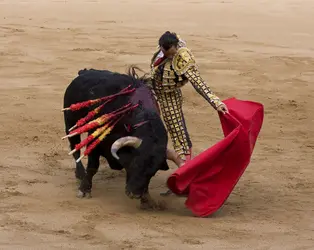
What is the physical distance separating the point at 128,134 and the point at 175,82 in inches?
19.5

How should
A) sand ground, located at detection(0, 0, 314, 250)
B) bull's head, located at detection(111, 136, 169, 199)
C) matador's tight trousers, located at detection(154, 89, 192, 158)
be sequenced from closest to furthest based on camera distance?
sand ground, located at detection(0, 0, 314, 250) < bull's head, located at detection(111, 136, 169, 199) < matador's tight trousers, located at detection(154, 89, 192, 158)

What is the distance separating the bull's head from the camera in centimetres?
528

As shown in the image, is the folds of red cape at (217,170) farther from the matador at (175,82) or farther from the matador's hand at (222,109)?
the matador at (175,82)

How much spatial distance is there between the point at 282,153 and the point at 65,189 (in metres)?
2.13

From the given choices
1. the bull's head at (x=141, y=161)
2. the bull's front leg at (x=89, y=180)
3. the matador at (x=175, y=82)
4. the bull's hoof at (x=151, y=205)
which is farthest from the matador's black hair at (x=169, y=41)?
the bull's hoof at (x=151, y=205)

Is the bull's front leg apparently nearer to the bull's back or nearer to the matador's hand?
the bull's back

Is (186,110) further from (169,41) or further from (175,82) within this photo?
(169,41)

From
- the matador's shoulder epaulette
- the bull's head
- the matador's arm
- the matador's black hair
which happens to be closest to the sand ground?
the bull's head

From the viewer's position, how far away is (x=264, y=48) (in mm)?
11594

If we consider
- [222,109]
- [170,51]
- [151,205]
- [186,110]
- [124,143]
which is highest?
[170,51]

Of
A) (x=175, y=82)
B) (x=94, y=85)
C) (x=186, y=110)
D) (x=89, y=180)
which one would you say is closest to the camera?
(x=175, y=82)

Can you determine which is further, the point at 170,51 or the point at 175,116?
the point at 175,116

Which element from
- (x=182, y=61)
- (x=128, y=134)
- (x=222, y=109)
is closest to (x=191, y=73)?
(x=182, y=61)

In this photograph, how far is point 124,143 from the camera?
5.30 m
